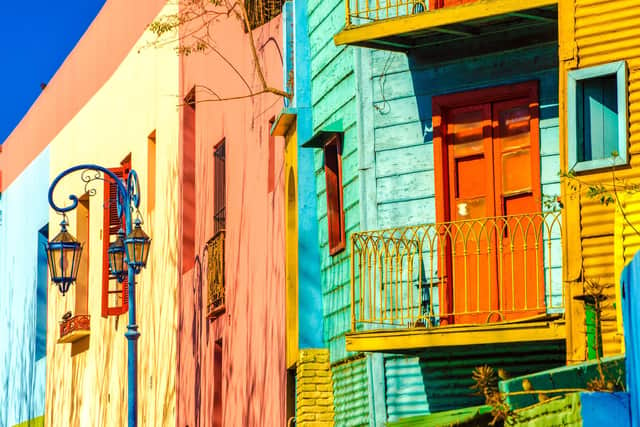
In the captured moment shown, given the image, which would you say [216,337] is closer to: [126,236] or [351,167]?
[126,236]

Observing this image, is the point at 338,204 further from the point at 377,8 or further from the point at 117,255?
the point at 117,255

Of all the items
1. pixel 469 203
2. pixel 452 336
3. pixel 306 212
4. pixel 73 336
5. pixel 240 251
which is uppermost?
pixel 306 212

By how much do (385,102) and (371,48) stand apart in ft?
1.91

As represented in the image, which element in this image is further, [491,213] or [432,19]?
[491,213]

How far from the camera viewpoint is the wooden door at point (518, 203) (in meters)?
15.4

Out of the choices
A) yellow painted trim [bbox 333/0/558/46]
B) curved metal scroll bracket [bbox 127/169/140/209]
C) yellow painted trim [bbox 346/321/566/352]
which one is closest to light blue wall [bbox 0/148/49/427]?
curved metal scroll bracket [bbox 127/169/140/209]

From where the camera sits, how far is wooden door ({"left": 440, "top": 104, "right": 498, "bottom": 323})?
15.9 metres

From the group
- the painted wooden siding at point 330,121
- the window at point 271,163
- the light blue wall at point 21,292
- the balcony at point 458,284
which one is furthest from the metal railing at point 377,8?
the light blue wall at point 21,292

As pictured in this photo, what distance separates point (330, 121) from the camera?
1806cm

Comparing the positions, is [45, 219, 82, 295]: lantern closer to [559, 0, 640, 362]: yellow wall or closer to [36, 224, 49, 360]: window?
[559, 0, 640, 362]: yellow wall

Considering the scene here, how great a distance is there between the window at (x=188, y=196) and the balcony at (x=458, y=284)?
27.5ft

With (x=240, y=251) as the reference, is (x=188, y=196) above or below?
above

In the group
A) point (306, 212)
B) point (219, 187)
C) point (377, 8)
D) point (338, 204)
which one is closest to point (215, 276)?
point (219, 187)

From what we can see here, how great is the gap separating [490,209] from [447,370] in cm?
163
